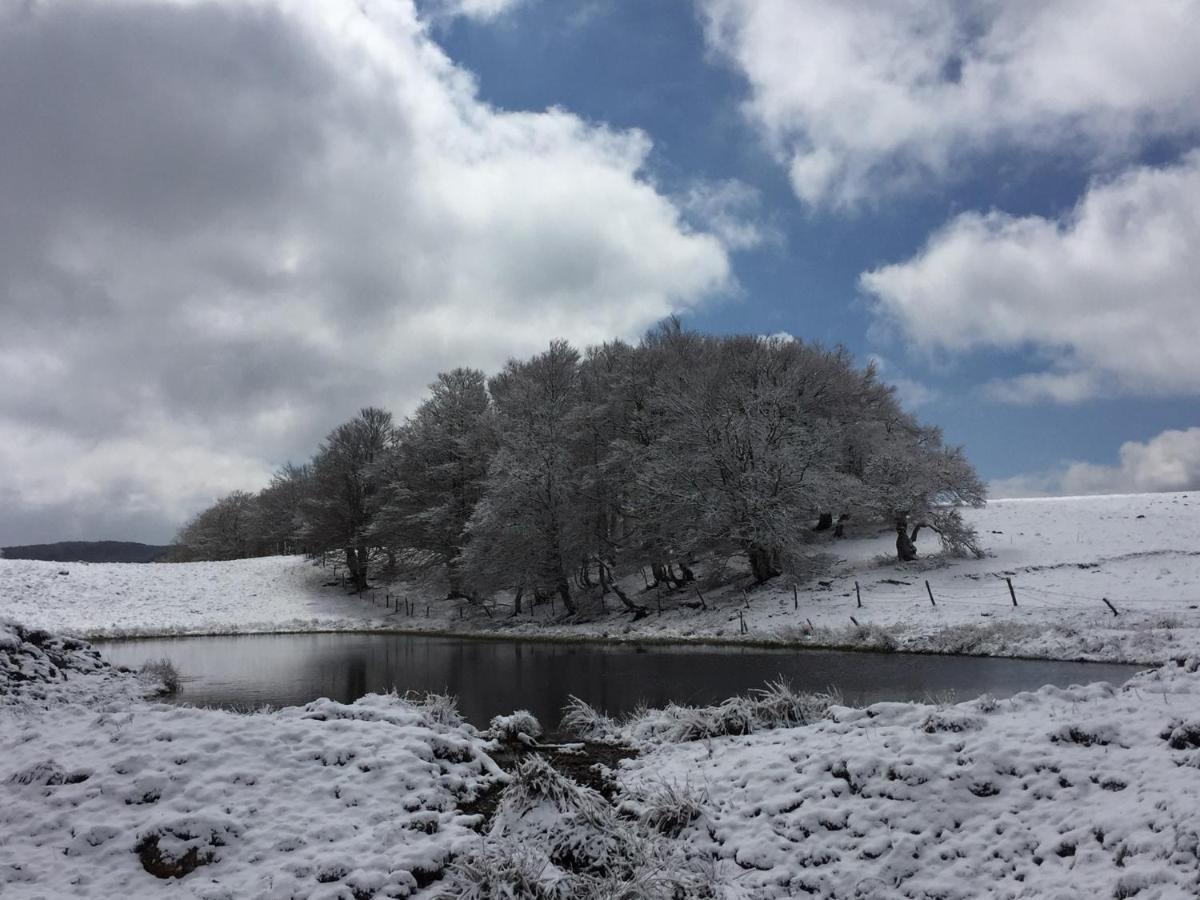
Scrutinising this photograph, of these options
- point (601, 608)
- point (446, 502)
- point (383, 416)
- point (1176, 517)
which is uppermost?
point (383, 416)

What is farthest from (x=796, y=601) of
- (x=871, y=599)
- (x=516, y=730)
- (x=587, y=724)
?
(x=516, y=730)

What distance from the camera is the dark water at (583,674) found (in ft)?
52.0

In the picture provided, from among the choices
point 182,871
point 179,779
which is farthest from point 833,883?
point 179,779

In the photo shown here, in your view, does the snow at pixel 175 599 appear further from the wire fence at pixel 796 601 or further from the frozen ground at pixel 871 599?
the wire fence at pixel 796 601

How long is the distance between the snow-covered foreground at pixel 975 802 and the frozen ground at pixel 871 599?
36.6 feet

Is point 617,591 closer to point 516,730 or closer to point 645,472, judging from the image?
point 645,472

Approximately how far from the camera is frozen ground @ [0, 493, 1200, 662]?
832 inches

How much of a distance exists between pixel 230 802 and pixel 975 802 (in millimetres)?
7819

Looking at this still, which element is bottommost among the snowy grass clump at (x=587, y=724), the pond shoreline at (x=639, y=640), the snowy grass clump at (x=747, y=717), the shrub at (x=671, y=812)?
the pond shoreline at (x=639, y=640)

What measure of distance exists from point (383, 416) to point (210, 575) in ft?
58.6

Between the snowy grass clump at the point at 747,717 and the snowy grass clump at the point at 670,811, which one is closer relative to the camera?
the snowy grass clump at the point at 670,811

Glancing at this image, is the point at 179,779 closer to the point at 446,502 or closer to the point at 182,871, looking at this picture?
the point at 182,871

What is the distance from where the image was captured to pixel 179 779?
26.2 ft

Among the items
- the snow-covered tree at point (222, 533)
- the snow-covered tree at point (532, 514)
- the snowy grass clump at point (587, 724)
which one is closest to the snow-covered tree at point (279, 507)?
the snow-covered tree at point (222, 533)
